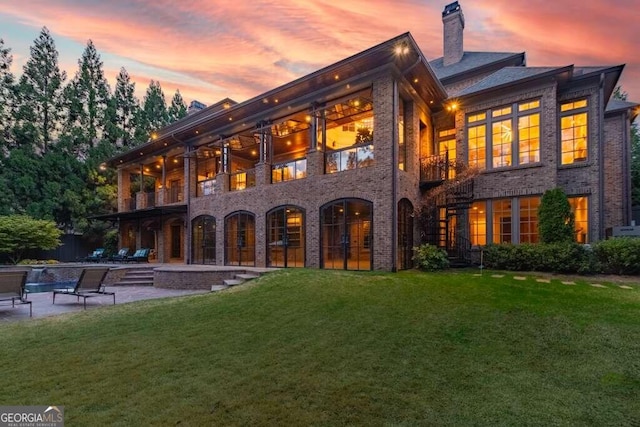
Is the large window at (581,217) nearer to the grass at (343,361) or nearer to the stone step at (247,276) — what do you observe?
the grass at (343,361)

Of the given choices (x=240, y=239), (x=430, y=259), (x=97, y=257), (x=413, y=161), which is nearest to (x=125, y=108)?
(x=97, y=257)

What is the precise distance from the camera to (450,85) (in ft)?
57.7

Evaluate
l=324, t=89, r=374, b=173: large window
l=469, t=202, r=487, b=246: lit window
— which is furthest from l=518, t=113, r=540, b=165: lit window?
l=324, t=89, r=374, b=173: large window

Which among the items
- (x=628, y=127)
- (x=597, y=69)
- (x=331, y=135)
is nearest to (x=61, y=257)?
(x=331, y=135)

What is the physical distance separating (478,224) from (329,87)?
26.8 ft

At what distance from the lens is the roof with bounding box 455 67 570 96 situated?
12146mm

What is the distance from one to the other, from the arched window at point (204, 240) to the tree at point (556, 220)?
1433 cm

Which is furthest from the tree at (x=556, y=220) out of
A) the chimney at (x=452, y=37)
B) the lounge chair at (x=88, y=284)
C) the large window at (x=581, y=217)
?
the lounge chair at (x=88, y=284)

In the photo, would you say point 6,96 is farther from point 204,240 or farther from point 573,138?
point 573,138

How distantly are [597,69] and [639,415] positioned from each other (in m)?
13.4

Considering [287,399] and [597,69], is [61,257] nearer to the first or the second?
[287,399]

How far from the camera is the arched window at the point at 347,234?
38.2 ft

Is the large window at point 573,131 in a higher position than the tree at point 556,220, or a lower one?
higher

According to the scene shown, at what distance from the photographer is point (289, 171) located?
47.5ft
